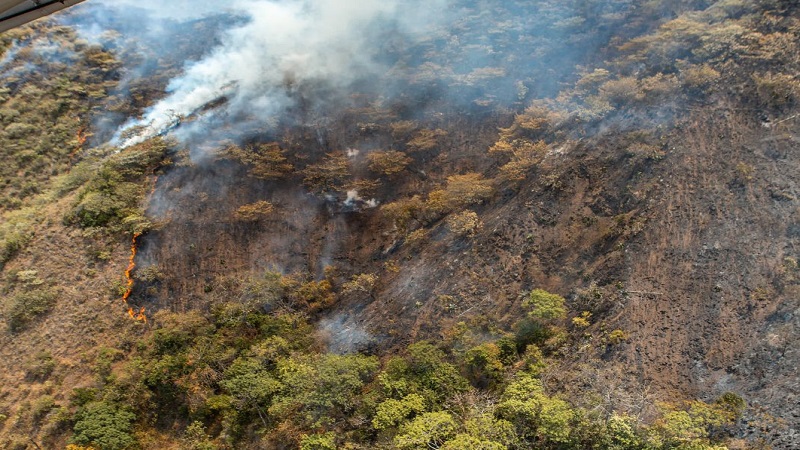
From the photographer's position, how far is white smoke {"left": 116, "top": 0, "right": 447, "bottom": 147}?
19.5 metres

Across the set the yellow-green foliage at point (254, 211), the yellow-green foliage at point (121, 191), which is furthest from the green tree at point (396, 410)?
the yellow-green foliage at point (121, 191)

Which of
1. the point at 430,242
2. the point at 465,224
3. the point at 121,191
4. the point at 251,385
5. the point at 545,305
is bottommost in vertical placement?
the point at 251,385

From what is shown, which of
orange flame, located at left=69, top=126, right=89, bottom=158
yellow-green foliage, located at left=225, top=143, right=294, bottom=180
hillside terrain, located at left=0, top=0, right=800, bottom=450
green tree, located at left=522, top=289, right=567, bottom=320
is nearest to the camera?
hillside terrain, located at left=0, top=0, right=800, bottom=450

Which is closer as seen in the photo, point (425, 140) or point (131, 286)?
point (131, 286)

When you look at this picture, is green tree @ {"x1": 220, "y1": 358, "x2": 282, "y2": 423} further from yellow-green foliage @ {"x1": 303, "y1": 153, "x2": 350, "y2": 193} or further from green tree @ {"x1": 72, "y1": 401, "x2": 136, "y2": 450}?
yellow-green foliage @ {"x1": 303, "y1": 153, "x2": 350, "y2": 193}

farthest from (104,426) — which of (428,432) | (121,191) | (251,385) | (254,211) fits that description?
(428,432)

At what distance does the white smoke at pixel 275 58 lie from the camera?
63.9ft

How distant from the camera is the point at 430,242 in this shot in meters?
15.7

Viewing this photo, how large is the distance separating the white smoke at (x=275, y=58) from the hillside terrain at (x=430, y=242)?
17 cm

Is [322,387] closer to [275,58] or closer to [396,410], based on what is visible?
[396,410]

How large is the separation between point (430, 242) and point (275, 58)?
1100cm

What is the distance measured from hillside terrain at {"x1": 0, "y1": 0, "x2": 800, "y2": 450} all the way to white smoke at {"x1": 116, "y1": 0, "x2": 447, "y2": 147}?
17cm

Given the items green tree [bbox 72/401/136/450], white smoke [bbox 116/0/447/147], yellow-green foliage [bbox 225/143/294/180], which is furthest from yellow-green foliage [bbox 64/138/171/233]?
green tree [bbox 72/401/136/450]

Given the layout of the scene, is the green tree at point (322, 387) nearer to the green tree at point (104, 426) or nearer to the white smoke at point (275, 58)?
the green tree at point (104, 426)
